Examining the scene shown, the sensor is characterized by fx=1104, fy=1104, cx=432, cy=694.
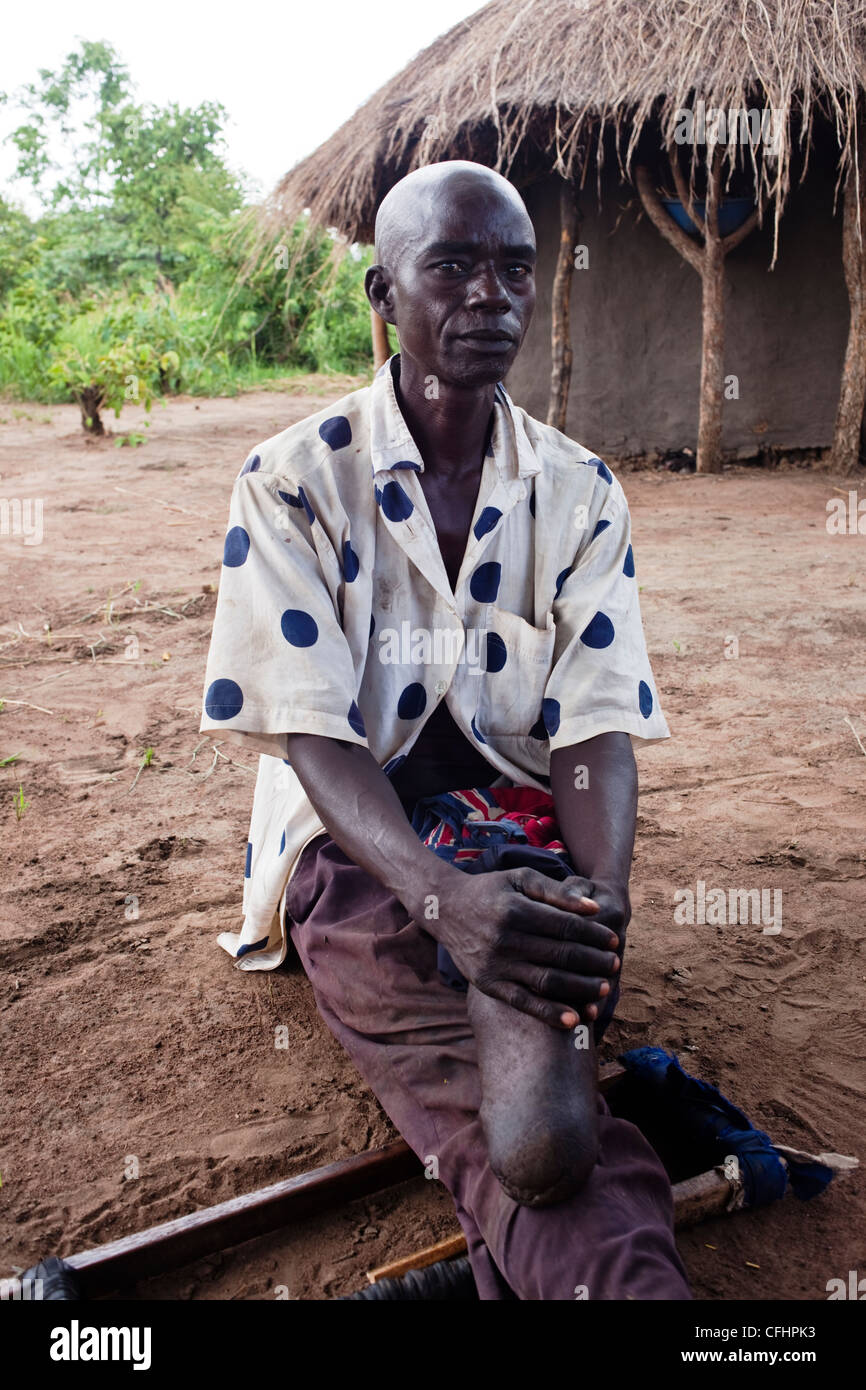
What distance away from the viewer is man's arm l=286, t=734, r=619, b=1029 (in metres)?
1.48

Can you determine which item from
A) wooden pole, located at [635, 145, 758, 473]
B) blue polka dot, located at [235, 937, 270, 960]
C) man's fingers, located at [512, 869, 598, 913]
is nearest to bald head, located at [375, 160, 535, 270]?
man's fingers, located at [512, 869, 598, 913]

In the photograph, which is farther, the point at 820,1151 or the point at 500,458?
the point at 500,458

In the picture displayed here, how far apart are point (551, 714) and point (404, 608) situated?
1.04 ft

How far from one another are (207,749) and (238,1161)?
1.72m

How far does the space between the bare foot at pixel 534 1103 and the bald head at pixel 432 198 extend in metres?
1.21

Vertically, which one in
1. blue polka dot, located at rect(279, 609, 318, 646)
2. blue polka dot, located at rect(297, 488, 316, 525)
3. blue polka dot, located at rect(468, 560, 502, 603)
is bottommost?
blue polka dot, located at rect(279, 609, 318, 646)

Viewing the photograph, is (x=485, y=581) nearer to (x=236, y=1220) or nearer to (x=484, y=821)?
(x=484, y=821)

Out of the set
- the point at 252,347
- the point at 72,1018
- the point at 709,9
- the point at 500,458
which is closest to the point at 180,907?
the point at 72,1018

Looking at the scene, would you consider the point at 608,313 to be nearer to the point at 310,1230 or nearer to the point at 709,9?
the point at 709,9

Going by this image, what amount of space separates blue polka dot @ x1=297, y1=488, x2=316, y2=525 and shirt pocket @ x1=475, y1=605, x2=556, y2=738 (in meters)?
0.35

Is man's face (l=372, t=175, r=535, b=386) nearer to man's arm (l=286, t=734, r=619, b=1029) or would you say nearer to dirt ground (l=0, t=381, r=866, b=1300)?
man's arm (l=286, t=734, r=619, b=1029)

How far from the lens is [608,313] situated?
26.2 feet

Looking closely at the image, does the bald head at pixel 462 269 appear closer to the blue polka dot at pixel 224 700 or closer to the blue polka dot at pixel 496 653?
the blue polka dot at pixel 496 653

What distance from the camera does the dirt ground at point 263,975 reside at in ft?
5.40
